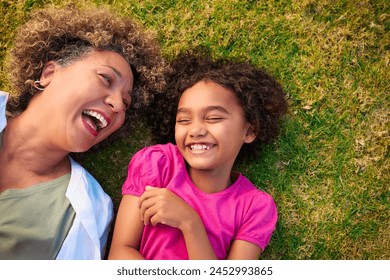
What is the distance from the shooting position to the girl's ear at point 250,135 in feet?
10.6

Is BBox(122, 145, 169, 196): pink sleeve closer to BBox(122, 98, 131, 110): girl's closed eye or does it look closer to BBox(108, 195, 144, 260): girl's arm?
BBox(108, 195, 144, 260): girl's arm

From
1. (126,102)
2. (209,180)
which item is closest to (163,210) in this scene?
(209,180)

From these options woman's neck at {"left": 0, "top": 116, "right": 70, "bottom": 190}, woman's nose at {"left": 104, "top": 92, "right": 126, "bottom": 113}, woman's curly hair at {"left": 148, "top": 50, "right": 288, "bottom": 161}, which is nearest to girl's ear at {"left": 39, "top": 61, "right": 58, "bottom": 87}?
woman's neck at {"left": 0, "top": 116, "right": 70, "bottom": 190}

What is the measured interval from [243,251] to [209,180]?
54 centimetres

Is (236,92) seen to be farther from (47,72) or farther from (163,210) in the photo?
(47,72)

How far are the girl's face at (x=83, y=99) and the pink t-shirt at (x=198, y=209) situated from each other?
40 cm

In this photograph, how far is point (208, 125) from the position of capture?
296 cm

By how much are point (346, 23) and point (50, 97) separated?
2.38 metres

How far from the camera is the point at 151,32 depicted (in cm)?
357

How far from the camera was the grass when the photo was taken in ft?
11.6

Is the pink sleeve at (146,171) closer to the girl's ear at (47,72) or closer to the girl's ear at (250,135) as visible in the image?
the girl's ear at (250,135)

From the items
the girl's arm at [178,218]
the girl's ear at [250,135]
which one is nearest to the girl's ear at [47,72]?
the girl's arm at [178,218]

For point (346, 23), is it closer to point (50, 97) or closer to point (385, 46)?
point (385, 46)

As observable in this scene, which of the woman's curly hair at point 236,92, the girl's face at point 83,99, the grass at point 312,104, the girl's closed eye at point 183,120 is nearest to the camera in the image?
the girl's face at point 83,99
